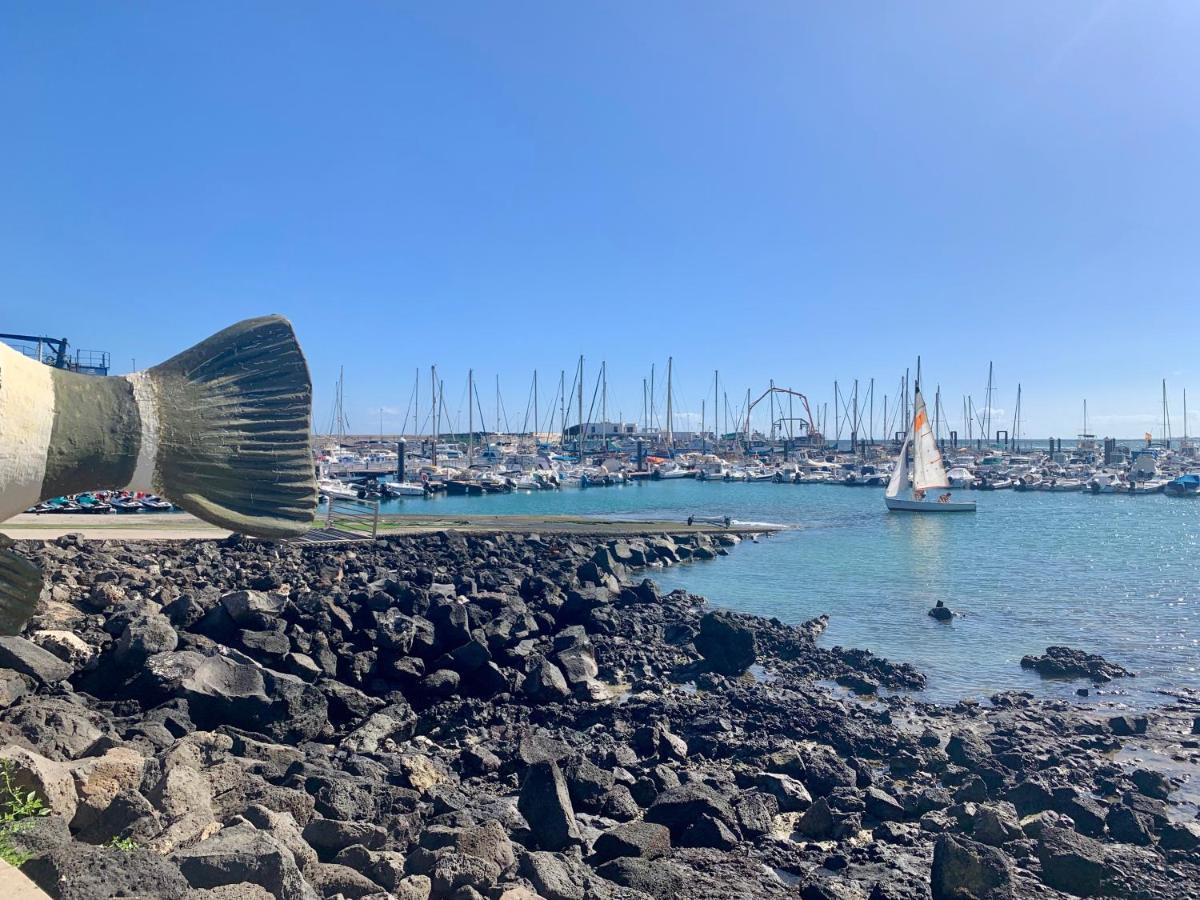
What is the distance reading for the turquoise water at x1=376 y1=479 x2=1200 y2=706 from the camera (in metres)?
16.2

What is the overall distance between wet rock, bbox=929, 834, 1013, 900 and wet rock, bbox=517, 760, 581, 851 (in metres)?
2.86

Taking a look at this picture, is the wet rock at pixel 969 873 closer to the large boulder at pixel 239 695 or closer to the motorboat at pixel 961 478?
the large boulder at pixel 239 695

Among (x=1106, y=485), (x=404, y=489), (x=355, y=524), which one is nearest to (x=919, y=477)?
(x=355, y=524)

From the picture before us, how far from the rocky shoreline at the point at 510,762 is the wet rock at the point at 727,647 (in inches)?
1.3

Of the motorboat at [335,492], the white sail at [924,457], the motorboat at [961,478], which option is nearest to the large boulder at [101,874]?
the motorboat at [335,492]

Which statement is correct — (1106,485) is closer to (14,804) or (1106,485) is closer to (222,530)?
(222,530)

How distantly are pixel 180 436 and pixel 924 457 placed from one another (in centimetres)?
4612

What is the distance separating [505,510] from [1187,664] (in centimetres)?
3754

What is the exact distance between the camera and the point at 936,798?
8.66m

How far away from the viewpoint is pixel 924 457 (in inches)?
1777

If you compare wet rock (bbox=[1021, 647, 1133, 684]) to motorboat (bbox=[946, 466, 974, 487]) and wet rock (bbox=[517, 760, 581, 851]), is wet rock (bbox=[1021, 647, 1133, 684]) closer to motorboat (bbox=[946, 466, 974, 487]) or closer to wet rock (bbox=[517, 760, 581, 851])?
wet rock (bbox=[517, 760, 581, 851])

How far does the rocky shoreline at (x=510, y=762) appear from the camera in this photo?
5.38 m

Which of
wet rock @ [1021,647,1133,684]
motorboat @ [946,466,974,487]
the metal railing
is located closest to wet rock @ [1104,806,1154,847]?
wet rock @ [1021,647,1133,684]

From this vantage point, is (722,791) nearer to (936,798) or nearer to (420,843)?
(936,798)
